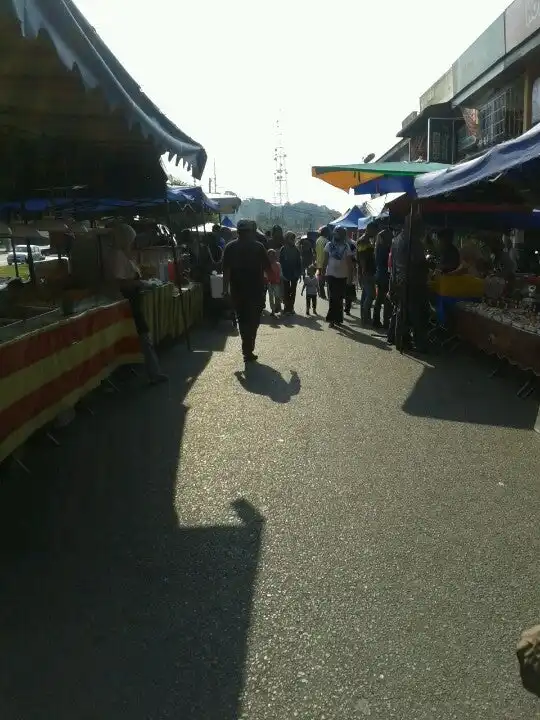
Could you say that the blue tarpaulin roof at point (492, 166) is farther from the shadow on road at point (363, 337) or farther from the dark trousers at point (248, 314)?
the shadow on road at point (363, 337)

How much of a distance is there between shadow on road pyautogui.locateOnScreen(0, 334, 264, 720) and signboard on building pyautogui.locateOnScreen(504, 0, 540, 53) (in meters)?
15.1

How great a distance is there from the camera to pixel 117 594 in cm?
341

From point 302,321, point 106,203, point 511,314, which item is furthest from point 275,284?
point 511,314

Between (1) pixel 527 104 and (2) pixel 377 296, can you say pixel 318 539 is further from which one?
(1) pixel 527 104

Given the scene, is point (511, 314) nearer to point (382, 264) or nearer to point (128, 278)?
point (382, 264)

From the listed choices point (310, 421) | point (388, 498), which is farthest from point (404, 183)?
point (388, 498)

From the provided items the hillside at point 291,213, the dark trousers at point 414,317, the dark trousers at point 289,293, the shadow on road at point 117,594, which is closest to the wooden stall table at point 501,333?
the dark trousers at point 414,317

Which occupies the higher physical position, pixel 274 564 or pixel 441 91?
pixel 441 91

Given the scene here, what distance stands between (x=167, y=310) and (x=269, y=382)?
10.2 feet

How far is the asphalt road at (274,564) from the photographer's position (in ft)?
8.80

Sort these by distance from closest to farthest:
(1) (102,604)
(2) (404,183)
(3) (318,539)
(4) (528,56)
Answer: (1) (102,604)
(3) (318,539)
(2) (404,183)
(4) (528,56)

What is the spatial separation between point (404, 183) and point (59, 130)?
19.3 ft

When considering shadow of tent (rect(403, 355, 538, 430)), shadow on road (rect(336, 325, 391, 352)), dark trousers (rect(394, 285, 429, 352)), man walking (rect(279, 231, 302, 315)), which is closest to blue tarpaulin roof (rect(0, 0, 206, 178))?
shadow of tent (rect(403, 355, 538, 430))

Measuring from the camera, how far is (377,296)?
12758 millimetres
